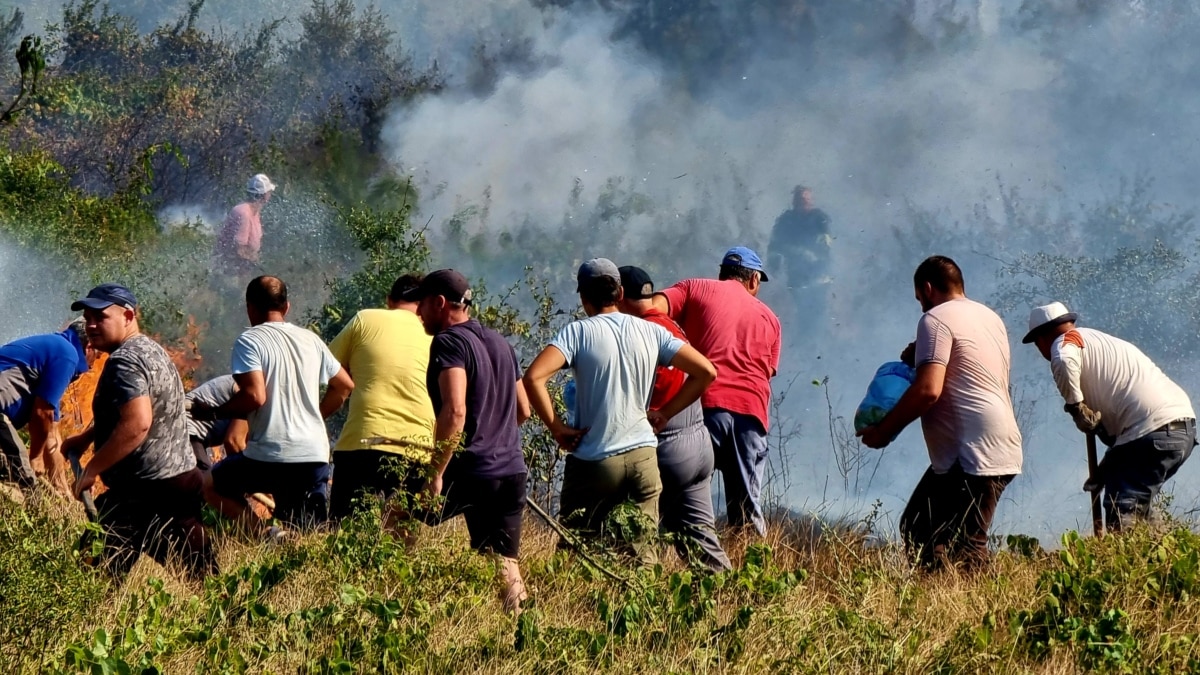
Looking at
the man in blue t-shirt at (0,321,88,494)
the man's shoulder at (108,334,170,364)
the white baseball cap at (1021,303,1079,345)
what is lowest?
the man in blue t-shirt at (0,321,88,494)

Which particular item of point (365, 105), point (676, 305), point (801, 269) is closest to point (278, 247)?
point (365, 105)

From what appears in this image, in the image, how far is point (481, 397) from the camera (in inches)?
202

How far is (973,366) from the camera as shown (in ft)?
18.5

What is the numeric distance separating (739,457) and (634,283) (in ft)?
3.01

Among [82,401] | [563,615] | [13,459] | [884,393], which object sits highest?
[884,393]

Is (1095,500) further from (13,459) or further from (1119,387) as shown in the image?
(13,459)

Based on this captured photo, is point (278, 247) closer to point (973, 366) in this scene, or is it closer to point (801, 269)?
point (801, 269)

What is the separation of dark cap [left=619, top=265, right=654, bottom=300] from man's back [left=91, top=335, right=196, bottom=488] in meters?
1.78

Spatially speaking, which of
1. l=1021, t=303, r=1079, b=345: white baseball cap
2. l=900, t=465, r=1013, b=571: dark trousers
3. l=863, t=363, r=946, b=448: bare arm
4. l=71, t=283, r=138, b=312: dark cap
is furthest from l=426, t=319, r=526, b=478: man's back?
l=1021, t=303, r=1079, b=345: white baseball cap

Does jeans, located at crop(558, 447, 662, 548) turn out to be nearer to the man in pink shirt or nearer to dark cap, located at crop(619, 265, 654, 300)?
dark cap, located at crop(619, 265, 654, 300)

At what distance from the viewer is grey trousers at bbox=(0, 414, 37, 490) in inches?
224

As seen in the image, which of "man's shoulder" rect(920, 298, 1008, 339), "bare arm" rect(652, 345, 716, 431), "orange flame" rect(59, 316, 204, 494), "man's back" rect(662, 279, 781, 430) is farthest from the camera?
"orange flame" rect(59, 316, 204, 494)

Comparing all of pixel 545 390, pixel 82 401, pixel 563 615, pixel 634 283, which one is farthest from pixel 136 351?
pixel 82 401

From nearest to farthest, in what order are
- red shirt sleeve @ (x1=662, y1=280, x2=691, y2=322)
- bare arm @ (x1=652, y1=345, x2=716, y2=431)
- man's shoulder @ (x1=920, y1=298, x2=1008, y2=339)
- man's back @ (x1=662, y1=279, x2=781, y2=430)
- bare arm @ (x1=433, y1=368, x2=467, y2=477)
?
bare arm @ (x1=433, y1=368, x2=467, y2=477)
bare arm @ (x1=652, y1=345, x2=716, y2=431)
man's shoulder @ (x1=920, y1=298, x2=1008, y2=339)
man's back @ (x1=662, y1=279, x2=781, y2=430)
red shirt sleeve @ (x1=662, y1=280, x2=691, y2=322)
